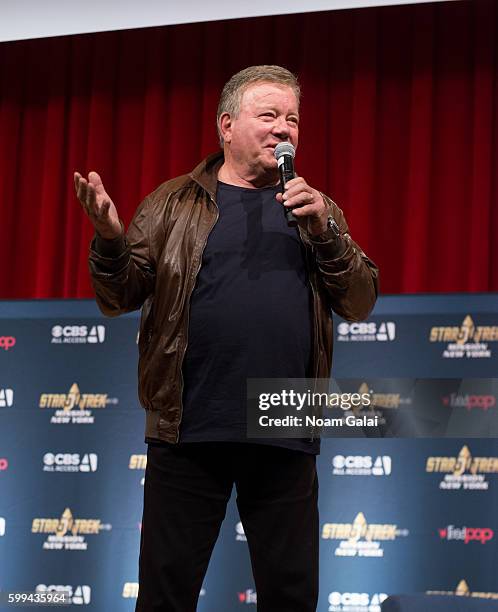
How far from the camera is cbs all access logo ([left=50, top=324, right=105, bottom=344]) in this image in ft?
11.7

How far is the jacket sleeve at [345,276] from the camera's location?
1699 millimetres

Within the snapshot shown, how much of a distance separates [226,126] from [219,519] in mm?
863

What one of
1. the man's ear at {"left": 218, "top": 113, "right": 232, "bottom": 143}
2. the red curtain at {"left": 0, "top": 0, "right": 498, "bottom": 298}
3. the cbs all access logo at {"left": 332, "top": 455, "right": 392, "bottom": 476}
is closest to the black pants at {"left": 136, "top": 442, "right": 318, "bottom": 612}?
the man's ear at {"left": 218, "top": 113, "right": 232, "bottom": 143}

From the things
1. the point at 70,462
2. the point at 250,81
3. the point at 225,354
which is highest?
the point at 250,81

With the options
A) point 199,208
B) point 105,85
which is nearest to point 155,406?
point 199,208

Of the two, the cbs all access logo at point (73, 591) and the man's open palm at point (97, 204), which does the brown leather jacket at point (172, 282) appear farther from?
the cbs all access logo at point (73, 591)

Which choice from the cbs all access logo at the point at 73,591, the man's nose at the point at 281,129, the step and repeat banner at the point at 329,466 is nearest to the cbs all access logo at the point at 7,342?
the step and repeat banner at the point at 329,466

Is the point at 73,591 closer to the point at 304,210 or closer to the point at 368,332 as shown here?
the point at 368,332

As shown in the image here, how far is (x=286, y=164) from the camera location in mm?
1685

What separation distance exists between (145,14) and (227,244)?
6.89ft

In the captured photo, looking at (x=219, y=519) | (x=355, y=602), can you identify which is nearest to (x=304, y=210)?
(x=219, y=519)

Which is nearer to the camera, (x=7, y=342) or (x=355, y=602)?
(x=355, y=602)

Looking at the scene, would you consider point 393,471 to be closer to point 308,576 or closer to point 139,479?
point 139,479

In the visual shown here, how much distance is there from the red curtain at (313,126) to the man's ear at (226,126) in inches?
84.3
